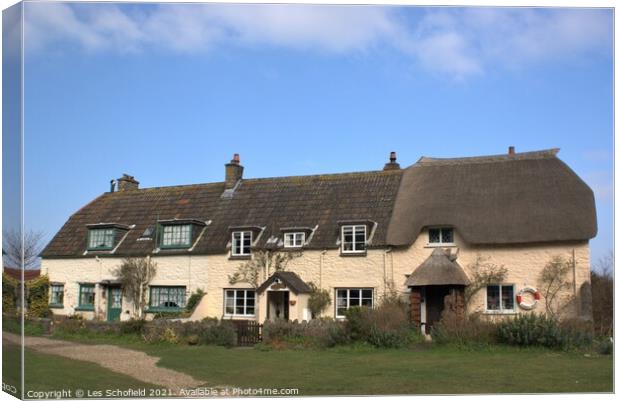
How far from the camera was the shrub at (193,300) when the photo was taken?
90.5 feet

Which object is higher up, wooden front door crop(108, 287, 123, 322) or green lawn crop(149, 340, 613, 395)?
wooden front door crop(108, 287, 123, 322)

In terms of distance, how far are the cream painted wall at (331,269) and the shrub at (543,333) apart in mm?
3269

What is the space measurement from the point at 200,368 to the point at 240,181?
1589 cm

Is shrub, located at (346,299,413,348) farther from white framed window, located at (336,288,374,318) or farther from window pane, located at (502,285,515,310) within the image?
window pane, located at (502,285,515,310)

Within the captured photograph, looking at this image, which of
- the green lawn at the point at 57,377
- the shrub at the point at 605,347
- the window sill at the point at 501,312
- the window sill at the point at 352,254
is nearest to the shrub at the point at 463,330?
the window sill at the point at 501,312

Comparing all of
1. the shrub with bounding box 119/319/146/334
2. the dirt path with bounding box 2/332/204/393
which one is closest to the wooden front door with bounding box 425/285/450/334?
the dirt path with bounding box 2/332/204/393

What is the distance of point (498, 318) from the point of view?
77.3 feet

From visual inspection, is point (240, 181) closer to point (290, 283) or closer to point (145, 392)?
point (290, 283)

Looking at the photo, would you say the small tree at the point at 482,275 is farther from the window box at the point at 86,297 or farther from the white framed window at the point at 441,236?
the window box at the point at 86,297

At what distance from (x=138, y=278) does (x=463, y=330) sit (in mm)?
14533

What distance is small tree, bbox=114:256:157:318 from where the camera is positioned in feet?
95.4

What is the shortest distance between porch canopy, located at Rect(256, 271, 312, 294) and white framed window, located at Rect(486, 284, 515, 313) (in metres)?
6.72

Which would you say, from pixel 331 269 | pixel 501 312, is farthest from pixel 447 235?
pixel 331 269

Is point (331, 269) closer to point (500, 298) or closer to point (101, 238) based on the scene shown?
point (500, 298)
